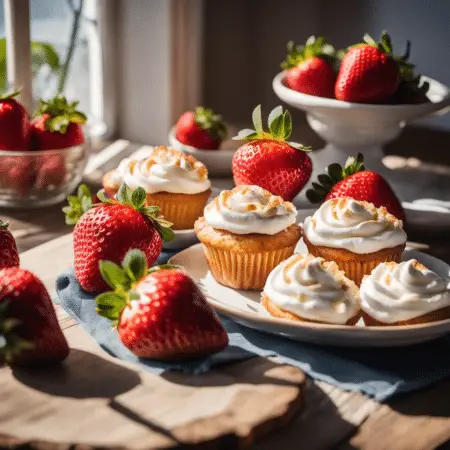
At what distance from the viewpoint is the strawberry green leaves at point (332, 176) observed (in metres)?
1.50

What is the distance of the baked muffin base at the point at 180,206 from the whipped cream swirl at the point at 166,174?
0.03 feet

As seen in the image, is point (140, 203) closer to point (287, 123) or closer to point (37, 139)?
point (287, 123)

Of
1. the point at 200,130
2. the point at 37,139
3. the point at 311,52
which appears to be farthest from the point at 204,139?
the point at 37,139

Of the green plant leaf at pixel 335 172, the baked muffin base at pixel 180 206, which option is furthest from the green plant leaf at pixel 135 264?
A: the green plant leaf at pixel 335 172

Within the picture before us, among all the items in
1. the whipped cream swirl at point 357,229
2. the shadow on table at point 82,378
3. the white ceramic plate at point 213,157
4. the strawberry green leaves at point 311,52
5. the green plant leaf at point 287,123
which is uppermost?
the strawberry green leaves at point 311,52

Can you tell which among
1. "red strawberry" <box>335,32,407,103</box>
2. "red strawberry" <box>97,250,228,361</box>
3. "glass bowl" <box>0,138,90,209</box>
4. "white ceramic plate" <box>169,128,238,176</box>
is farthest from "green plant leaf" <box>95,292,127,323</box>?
"white ceramic plate" <box>169,128,238,176</box>

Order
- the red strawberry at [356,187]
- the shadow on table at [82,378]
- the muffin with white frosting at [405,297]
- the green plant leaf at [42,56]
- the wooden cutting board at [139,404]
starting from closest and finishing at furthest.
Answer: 1. the wooden cutting board at [139,404]
2. the shadow on table at [82,378]
3. the muffin with white frosting at [405,297]
4. the red strawberry at [356,187]
5. the green plant leaf at [42,56]

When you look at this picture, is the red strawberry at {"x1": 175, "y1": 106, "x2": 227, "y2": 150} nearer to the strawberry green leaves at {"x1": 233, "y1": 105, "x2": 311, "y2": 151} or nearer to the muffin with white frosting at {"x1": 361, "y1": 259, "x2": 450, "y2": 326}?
the strawberry green leaves at {"x1": 233, "y1": 105, "x2": 311, "y2": 151}

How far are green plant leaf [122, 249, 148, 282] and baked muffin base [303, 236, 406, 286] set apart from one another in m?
0.34

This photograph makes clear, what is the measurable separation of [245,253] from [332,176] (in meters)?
0.28

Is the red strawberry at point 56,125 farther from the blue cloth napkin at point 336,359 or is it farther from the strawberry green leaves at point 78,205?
the blue cloth napkin at point 336,359

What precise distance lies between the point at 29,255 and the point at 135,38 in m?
1.06

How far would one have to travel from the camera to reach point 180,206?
4.92 feet

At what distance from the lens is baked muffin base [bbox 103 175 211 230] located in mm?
1486
